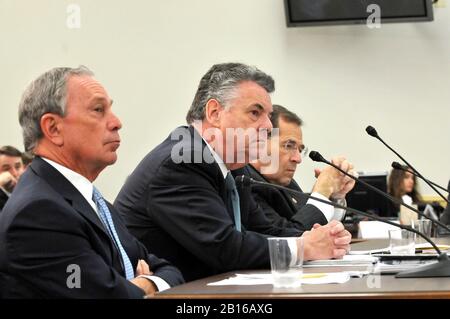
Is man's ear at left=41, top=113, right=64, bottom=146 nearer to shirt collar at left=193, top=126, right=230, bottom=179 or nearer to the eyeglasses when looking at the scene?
shirt collar at left=193, top=126, right=230, bottom=179

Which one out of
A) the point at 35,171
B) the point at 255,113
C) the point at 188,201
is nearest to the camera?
the point at 35,171

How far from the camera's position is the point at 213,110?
306 cm

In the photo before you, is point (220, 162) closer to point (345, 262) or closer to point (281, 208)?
point (345, 262)

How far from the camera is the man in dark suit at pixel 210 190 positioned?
2.62 m

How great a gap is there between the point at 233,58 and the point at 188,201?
523cm

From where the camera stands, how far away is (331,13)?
7301mm

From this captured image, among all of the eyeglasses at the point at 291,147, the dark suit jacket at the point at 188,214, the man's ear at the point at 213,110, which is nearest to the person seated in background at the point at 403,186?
the eyeglasses at the point at 291,147

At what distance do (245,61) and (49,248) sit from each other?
234 inches

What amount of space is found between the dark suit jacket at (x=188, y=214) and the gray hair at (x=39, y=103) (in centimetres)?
59

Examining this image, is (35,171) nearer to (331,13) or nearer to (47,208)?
(47,208)

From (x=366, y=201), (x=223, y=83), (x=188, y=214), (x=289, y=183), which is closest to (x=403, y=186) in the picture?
(x=366, y=201)

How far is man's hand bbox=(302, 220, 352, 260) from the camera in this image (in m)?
2.65

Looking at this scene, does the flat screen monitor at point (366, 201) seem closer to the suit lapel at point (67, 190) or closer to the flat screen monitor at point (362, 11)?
the flat screen monitor at point (362, 11)
